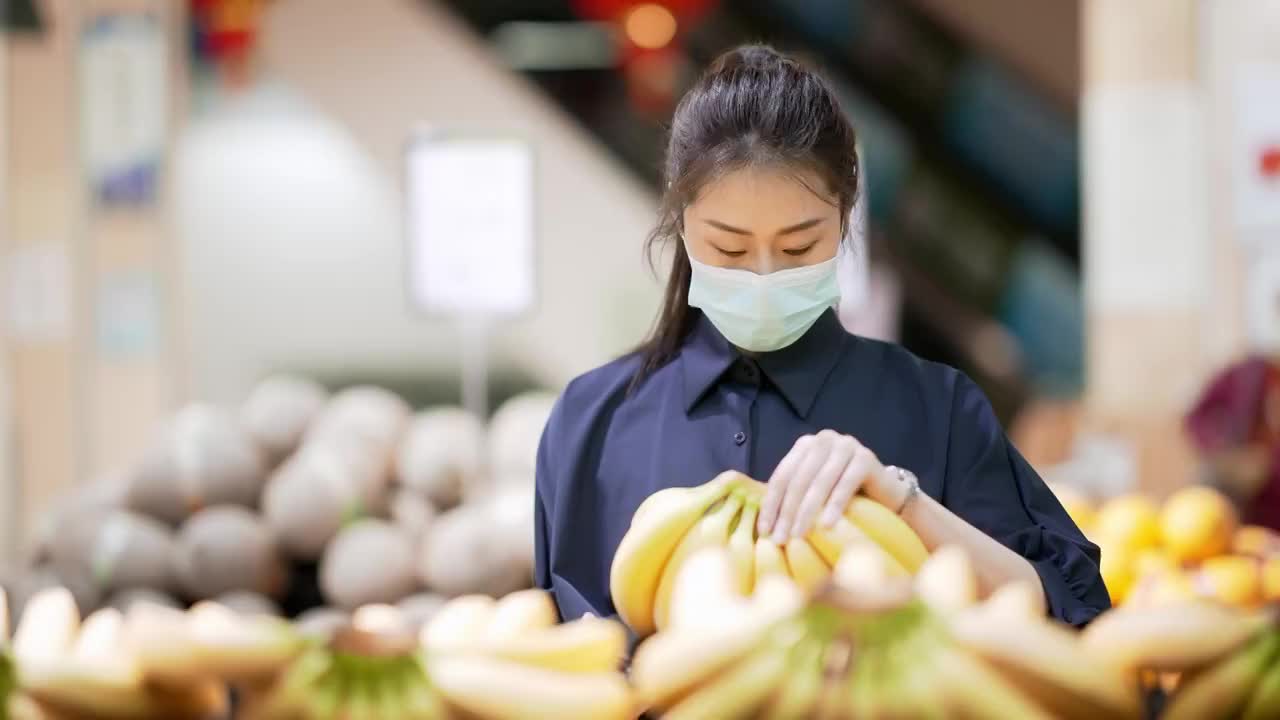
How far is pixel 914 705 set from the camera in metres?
0.85

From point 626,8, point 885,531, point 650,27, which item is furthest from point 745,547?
point 650,27

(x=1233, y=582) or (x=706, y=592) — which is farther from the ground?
(x=706, y=592)

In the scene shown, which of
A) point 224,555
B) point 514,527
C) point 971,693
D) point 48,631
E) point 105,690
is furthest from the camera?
point 514,527

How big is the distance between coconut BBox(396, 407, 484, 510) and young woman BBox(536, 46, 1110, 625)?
5.28 ft

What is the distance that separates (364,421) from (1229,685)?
2.48m

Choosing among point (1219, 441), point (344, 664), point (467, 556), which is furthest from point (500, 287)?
point (344, 664)

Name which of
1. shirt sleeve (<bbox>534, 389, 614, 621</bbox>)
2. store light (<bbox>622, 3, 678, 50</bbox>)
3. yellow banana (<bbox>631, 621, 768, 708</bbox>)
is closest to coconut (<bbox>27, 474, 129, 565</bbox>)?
shirt sleeve (<bbox>534, 389, 614, 621</bbox>)

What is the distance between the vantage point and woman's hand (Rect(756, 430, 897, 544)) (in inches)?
→ 46.0

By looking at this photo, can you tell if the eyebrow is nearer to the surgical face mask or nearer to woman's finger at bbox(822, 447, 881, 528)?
the surgical face mask

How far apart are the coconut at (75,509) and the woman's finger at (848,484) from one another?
220 cm

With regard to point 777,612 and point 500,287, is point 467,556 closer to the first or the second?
point 500,287

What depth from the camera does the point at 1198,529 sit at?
8.89 ft

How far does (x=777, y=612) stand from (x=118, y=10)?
5.97 m

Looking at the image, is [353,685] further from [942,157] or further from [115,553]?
[942,157]
